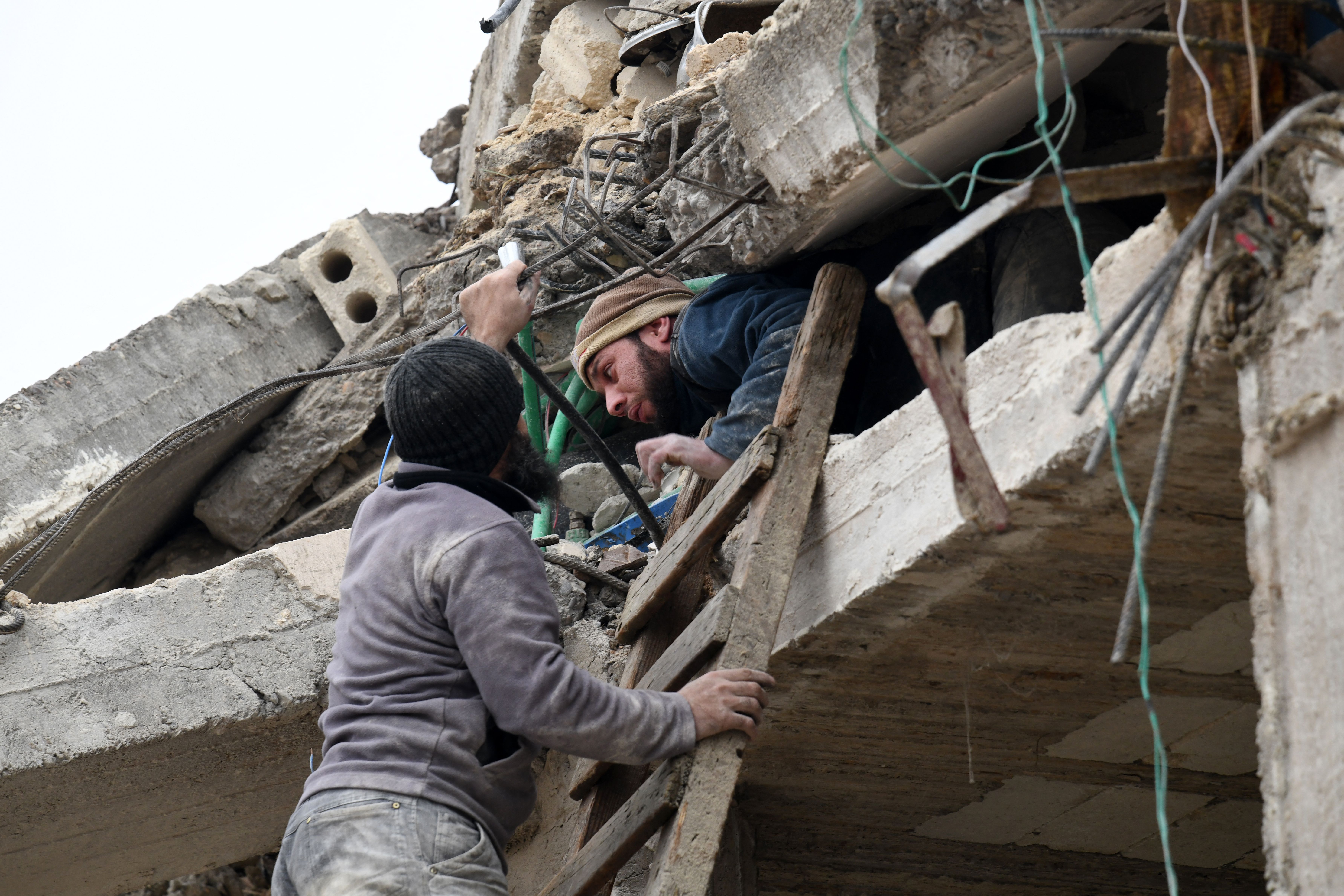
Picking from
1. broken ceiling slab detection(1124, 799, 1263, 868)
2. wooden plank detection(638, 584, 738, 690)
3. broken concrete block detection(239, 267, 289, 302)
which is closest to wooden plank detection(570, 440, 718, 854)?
wooden plank detection(638, 584, 738, 690)

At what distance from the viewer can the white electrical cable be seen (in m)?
1.69

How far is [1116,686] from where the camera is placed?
9.82 feet

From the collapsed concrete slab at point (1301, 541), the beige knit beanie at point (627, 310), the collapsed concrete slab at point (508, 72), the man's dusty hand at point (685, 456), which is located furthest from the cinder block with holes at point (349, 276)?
the collapsed concrete slab at point (1301, 541)

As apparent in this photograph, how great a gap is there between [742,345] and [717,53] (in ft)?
5.38

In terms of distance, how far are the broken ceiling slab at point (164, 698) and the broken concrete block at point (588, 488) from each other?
1056 mm

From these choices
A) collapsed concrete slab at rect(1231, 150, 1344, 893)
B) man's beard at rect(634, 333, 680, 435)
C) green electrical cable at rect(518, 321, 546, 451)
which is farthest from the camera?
green electrical cable at rect(518, 321, 546, 451)

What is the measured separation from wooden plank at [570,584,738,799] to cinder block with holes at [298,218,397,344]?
4296 mm

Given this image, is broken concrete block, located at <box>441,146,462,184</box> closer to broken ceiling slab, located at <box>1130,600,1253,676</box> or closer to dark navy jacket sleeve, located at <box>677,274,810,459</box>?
→ dark navy jacket sleeve, located at <box>677,274,810,459</box>

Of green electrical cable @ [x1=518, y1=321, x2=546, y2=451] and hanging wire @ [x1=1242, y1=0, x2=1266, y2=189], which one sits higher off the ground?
hanging wire @ [x1=1242, y1=0, x2=1266, y2=189]

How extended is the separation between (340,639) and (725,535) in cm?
95

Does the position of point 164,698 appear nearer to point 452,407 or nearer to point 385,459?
point 385,459

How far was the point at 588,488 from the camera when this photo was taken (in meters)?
4.76

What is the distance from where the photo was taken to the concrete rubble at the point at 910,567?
1.65 meters

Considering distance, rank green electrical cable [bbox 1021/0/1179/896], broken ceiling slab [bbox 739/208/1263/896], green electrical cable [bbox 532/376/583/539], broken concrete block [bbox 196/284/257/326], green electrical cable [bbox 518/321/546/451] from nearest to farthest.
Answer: green electrical cable [bbox 1021/0/1179/896], broken ceiling slab [bbox 739/208/1263/896], green electrical cable [bbox 532/376/583/539], green electrical cable [bbox 518/321/546/451], broken concrete block [bbox 196/284/257/326]
